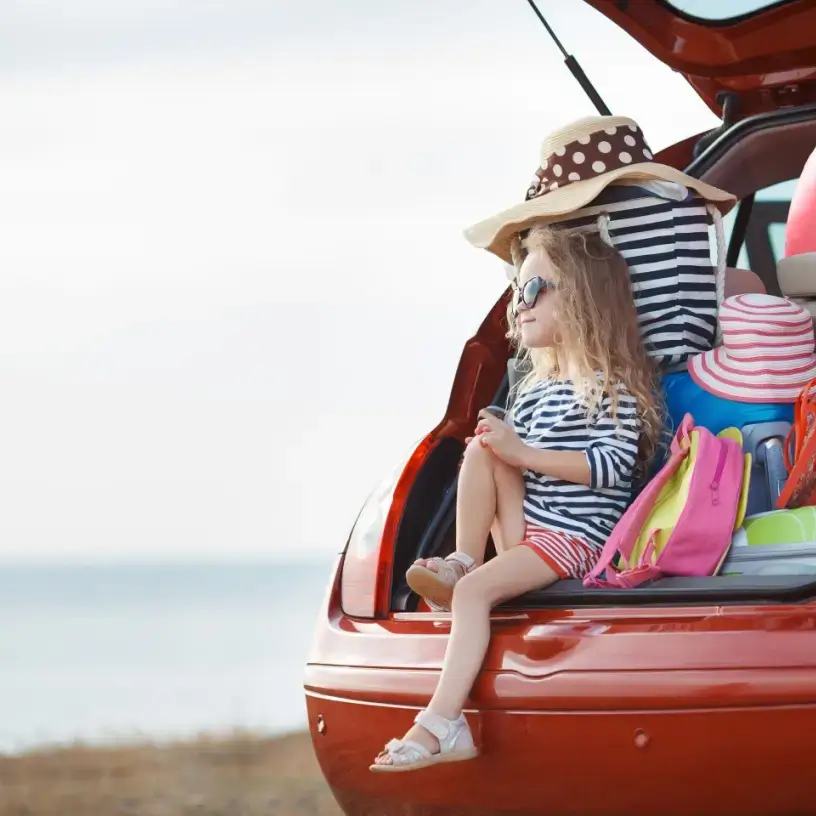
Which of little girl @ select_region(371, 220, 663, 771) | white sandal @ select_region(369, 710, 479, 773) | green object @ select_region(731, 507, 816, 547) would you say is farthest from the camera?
little girl @ select_region(371, 220, 663, 771)

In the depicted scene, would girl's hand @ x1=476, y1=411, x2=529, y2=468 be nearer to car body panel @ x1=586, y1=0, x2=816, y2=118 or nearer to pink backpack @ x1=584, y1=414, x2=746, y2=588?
pink backpack @ x1=584, y1=414, x2=746, y2=588

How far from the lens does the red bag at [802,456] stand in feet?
7.20

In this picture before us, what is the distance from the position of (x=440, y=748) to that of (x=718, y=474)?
60cm

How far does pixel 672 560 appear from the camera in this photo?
218 cm

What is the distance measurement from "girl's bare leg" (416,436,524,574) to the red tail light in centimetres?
13

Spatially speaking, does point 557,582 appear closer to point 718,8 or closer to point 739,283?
point 739,283

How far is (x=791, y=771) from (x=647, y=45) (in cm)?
184

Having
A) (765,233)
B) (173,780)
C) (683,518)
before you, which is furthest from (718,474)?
(173,780)

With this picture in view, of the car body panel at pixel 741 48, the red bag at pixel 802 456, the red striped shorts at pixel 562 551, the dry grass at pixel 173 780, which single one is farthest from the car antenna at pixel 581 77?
the dry grass at pixel 173 780

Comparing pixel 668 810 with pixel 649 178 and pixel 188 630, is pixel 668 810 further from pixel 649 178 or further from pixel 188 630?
pixel 188 630

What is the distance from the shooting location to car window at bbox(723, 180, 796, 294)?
3.37 meters

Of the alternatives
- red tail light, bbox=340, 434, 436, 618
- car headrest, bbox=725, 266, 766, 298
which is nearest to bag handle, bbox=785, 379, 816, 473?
car headrest, bbox=725, 266, 766, 298

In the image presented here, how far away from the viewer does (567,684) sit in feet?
6.54

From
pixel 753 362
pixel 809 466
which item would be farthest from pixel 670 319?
pixel 809 466
